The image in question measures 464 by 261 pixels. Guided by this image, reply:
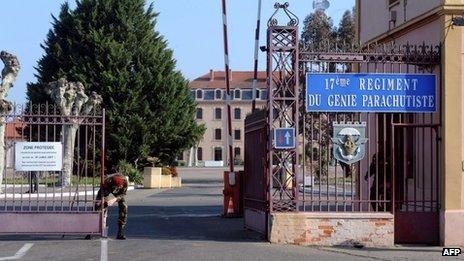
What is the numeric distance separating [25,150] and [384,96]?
700cm

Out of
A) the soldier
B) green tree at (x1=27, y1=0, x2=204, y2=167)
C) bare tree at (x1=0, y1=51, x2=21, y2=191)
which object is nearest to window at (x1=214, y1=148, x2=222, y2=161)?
green tree at (x1=27, y1=0, x2=204, y2=167)

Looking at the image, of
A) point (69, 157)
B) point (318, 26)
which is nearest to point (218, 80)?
point (318, 26)

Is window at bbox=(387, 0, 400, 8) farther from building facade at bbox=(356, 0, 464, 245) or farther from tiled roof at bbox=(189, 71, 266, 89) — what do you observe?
tiled roof at bbox=(189, 71, 266, 89)

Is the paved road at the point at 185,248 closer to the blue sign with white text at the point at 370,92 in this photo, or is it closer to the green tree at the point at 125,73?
the blue sign with white text at the point at 370,92

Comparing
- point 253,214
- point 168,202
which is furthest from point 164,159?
point 253,214

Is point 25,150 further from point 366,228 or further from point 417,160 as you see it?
point 417,160

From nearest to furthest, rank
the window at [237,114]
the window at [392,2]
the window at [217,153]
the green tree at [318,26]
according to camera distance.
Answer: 1. the window at [392,2]
2. the green tree at [318,26]
3. the window at [237,114]
4. the window at [217,153]

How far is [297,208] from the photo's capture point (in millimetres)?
15359

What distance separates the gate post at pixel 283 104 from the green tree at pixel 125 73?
35304mm

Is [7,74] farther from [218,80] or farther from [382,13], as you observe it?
[218,80]

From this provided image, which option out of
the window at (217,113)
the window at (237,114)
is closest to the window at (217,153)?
the window at (217,113)

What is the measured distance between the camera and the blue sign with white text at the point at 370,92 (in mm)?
15492

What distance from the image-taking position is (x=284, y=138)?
15266 millimetres

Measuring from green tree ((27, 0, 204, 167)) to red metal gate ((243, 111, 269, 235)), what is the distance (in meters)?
32.5
